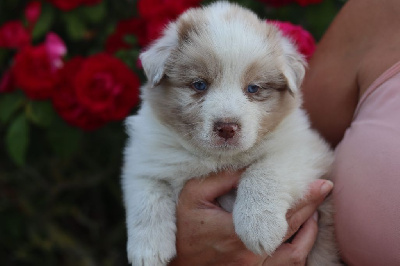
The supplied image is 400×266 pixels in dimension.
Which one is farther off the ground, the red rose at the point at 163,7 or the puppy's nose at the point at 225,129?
the puppy's nose at the point at 225,129

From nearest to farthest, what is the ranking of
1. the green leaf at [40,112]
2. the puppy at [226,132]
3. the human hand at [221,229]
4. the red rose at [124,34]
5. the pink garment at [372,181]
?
1. the pink garment at [372,181]
2. the puppy at [226,132]
3. the human hand at [221,229]
4. the green leaf at [40,112]
5. the red rose at [124,34]

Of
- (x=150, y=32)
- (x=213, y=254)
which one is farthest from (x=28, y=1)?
(x=213, y=254)

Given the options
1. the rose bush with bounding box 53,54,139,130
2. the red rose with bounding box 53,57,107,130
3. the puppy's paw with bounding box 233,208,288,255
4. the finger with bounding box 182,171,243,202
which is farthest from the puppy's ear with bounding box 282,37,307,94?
the red rose with bounding box 53,57,107,130

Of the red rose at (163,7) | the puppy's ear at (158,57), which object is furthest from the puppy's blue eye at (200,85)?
the red rose at (163,7)

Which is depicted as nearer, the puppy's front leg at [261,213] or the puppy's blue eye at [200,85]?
the puppy's front leg at [261,213]

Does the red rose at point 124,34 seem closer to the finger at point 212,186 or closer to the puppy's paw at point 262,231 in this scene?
the finger at point 212,186

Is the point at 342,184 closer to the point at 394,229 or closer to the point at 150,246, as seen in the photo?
the point at 394,229

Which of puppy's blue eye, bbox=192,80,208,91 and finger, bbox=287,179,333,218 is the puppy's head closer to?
puppy's blue eye, bbox=192,80,208,91
